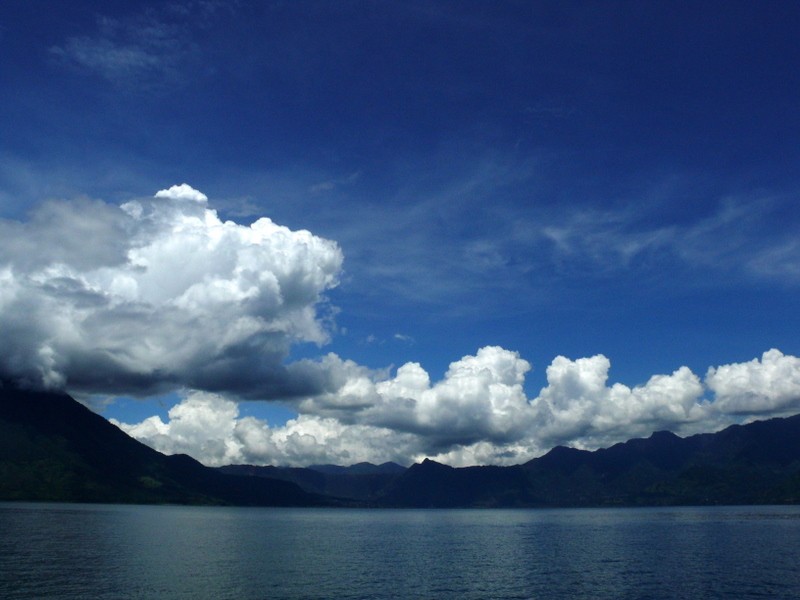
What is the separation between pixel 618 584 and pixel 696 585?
14915 millimetres

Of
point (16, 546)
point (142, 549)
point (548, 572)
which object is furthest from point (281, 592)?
point (16, 546)

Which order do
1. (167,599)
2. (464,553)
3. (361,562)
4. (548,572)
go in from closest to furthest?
1. (167,599)
2. (548,572)
3. (361,562)
4. (464,553)

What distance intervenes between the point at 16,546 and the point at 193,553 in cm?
4842

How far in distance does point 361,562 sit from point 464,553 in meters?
45.3

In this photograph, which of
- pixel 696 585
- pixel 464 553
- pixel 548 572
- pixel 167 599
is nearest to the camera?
pixel 167 599

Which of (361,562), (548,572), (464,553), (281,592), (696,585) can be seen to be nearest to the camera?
(281,592)

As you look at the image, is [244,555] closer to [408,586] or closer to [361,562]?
[361,562]

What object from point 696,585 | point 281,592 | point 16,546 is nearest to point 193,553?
point 16,546

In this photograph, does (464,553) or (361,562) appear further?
(464,553)

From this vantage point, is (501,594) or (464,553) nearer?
(501,594)

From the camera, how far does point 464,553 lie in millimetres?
192125

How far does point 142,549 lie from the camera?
179750mm

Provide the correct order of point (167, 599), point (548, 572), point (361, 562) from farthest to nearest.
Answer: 1. point (361, 562)
2. point (548, 572)
3. point (167, 599)

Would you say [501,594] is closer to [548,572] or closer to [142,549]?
[548,572]
